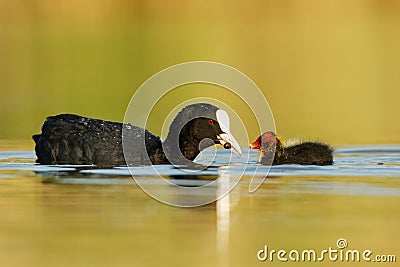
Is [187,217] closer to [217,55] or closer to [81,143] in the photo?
[81,143]

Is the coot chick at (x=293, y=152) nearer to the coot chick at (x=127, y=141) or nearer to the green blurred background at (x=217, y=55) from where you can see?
the coot chick at (x=127, y=141)

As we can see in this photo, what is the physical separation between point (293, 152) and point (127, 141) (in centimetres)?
181

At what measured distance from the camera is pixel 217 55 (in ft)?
64.3

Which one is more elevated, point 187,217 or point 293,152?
point 293,152

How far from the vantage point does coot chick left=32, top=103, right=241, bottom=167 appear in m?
12.3

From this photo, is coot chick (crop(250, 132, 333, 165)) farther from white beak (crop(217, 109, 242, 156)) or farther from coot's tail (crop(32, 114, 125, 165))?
coot's tail (crop(32, 114, 125, 165))

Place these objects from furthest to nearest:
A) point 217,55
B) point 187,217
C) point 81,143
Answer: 1. point 217,55
2. point 81,143
3. point 187,217

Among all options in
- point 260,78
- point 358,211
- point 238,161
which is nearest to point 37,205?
point 358,211

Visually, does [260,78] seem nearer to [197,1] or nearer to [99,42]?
[99,42]

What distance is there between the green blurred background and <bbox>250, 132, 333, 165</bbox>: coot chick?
1915mm

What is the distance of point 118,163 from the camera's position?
486 inches

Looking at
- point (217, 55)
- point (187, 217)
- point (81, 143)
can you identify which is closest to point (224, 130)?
point (81, 143)

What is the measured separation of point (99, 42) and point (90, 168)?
9.06 m

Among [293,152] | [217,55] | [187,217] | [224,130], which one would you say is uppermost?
[217,55]
